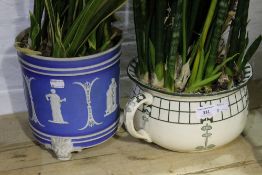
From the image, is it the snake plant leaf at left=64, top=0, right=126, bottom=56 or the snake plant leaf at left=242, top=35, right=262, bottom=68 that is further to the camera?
the snake plant leaf at left=242, top=35, right=262, bottom=68

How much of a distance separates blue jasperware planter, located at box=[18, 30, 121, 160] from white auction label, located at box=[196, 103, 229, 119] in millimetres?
Answer: 160

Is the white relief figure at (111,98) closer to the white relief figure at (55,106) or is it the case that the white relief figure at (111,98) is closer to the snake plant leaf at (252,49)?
the white relief figure at (55,106)

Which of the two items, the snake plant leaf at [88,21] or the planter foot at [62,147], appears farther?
the planter foot at [62,147]

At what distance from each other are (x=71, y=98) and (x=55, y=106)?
0.03 meters

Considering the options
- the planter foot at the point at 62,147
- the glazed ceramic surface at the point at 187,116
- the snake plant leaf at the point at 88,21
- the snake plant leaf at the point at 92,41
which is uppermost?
the snake plant leaf at the point at 88,21

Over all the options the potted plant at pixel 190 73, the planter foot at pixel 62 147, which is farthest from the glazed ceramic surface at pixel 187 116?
the planter foot at pixel 62 147

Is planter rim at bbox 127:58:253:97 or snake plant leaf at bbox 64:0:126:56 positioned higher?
snake plant leaf at bbox 64:0:126:56

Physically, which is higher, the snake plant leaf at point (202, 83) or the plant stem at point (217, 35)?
the plant stem at point (217, 35)

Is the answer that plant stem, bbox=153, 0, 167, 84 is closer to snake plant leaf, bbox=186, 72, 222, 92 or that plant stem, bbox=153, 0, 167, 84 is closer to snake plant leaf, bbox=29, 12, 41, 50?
snake plant leaf, bbox=186, 72, 222, 92

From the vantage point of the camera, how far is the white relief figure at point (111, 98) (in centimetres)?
77

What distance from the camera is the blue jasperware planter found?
71 centimetres

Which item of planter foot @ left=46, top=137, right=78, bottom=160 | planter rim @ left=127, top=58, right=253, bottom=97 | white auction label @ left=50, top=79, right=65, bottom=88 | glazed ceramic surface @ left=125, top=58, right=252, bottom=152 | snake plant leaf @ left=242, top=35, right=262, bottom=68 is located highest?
snake plant leaf @ left=242, top=35, right=262, bottom=68

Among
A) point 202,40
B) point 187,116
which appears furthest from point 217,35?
point 187,116

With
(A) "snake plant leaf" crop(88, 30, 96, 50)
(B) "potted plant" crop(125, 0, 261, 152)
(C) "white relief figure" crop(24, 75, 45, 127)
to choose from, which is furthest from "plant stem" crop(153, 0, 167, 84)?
(C) "white relief figure" crop(24, 75, 45, 127)
